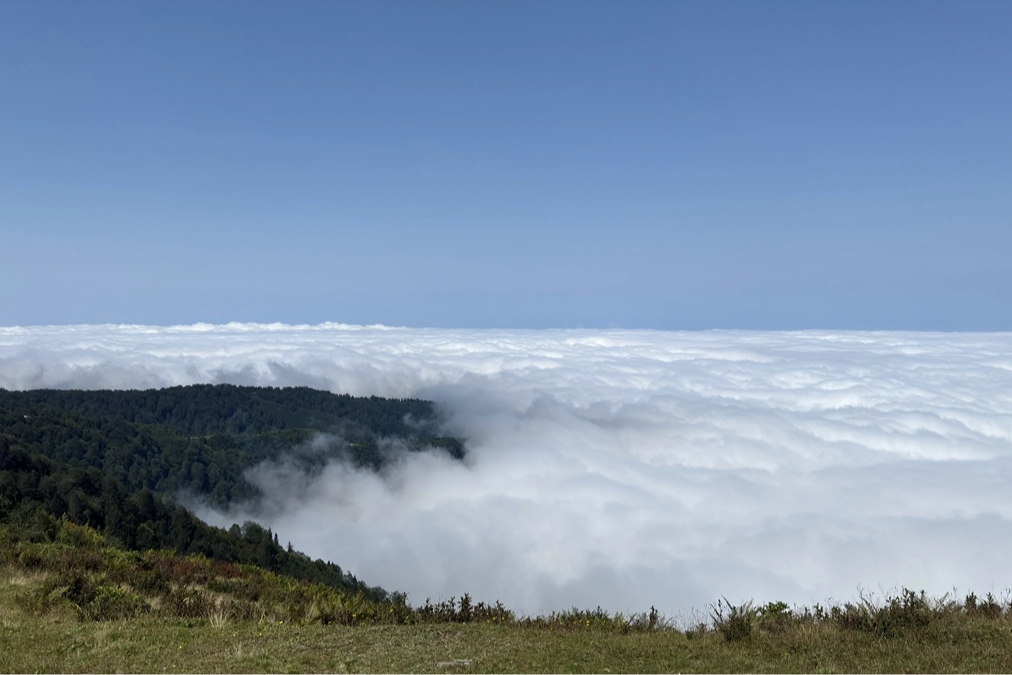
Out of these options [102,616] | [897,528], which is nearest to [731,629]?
[102,616]

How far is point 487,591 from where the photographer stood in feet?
598

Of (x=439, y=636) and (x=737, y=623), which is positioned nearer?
(x=737, y=623)

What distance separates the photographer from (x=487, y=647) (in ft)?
40.7

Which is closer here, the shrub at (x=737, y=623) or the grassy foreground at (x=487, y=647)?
the grassy foreground at (x=487, y=647)

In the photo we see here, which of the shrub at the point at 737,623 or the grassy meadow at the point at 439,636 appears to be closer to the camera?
the grassy meadow at the point at 439,636

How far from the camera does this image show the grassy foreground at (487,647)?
35.2 feet

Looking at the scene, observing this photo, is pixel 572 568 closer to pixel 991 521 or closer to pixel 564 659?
pixel 991 521

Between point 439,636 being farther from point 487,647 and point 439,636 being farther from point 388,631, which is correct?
point 487,647

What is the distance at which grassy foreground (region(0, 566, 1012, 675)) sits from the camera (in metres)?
10.7

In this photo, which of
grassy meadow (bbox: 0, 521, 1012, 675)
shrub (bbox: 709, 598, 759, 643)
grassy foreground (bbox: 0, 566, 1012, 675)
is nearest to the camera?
grassy foreground (bbox: 0, 566, 1012, 675)

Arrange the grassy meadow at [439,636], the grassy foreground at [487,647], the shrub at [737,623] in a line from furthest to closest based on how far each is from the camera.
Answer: the shrub at [737,623] < the grassy meadow at [439,636] < the grassy foreground at [487,647]

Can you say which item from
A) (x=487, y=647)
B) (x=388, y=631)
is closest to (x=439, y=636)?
(x=388, y=631)

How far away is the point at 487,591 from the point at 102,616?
180 metres

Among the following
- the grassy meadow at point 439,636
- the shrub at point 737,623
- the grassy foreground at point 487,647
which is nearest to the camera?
the grassy foreground at point 487,647
